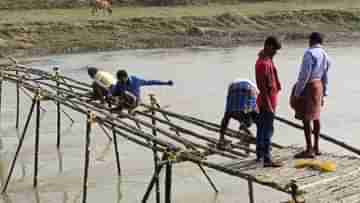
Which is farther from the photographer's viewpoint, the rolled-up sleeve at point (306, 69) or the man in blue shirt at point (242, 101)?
the man in blue shirt at point (242, 101)

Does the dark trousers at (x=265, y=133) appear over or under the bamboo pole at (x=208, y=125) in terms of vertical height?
over

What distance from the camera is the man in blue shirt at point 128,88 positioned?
9094 millimetres

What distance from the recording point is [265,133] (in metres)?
6.59

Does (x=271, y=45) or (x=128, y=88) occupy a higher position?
(x=271, y=45)

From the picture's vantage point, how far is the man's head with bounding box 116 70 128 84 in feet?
29.9

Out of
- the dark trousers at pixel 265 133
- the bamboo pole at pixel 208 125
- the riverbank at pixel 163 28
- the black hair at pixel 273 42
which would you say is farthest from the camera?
the riverbank at pixel 163 28

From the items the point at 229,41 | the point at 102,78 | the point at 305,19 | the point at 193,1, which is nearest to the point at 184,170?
the point at 102,78

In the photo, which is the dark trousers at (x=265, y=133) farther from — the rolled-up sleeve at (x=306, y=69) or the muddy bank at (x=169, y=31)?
the muddy bank at (x=169, y=31)

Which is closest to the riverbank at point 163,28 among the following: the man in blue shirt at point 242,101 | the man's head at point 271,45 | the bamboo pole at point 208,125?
the bamboo pole at point 208,125

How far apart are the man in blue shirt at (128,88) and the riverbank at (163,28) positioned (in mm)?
16332

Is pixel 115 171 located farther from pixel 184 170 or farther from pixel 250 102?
pixel 250 102

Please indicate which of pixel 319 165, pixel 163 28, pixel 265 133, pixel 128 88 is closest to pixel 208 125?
pixel 128 88

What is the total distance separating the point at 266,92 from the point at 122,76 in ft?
10.1

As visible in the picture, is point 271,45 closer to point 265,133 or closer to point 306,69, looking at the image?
point 306,69
